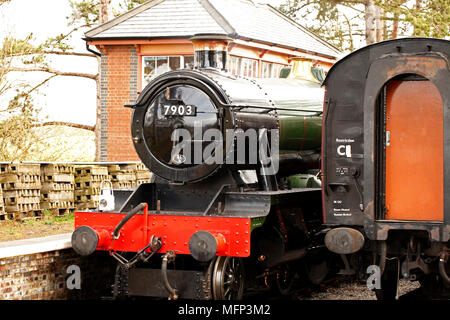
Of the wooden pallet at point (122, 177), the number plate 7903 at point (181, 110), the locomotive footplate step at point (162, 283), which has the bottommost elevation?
the locomotive footplate step at point (162, 283)

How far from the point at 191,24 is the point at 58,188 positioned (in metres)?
6.53

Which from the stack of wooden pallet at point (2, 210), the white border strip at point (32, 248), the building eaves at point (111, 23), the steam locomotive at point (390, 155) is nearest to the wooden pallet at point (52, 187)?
the stack of wooden pallet at point (2, 210)

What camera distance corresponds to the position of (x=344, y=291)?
34.0ft

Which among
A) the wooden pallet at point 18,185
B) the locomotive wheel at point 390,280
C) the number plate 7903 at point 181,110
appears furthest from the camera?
the wooden pallet at point 18,185

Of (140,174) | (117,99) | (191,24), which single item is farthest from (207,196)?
(117,99)

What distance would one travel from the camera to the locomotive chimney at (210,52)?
884 cm

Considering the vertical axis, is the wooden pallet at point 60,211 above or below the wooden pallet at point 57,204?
below

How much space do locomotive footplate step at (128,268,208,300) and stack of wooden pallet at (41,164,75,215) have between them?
16.5ft

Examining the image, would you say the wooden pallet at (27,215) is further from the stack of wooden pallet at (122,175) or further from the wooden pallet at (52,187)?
the stack of wooden pallet at (122,175)

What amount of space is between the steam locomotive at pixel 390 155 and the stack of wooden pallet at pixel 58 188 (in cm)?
628

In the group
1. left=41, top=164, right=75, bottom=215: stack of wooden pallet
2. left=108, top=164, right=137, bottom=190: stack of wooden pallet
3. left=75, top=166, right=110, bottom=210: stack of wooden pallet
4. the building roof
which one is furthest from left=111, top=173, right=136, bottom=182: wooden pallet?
the building roof

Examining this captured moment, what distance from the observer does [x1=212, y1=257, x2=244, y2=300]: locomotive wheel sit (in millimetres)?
7918

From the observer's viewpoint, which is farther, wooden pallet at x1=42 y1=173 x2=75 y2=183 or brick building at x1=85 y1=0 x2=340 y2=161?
brick building at x1=85 y1=0 x2=340 y2=161

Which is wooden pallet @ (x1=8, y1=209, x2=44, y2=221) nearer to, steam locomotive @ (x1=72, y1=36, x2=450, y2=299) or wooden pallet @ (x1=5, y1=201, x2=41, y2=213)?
wooden pallet @ (x1=5, y1=201, x2=41, y2=213)
